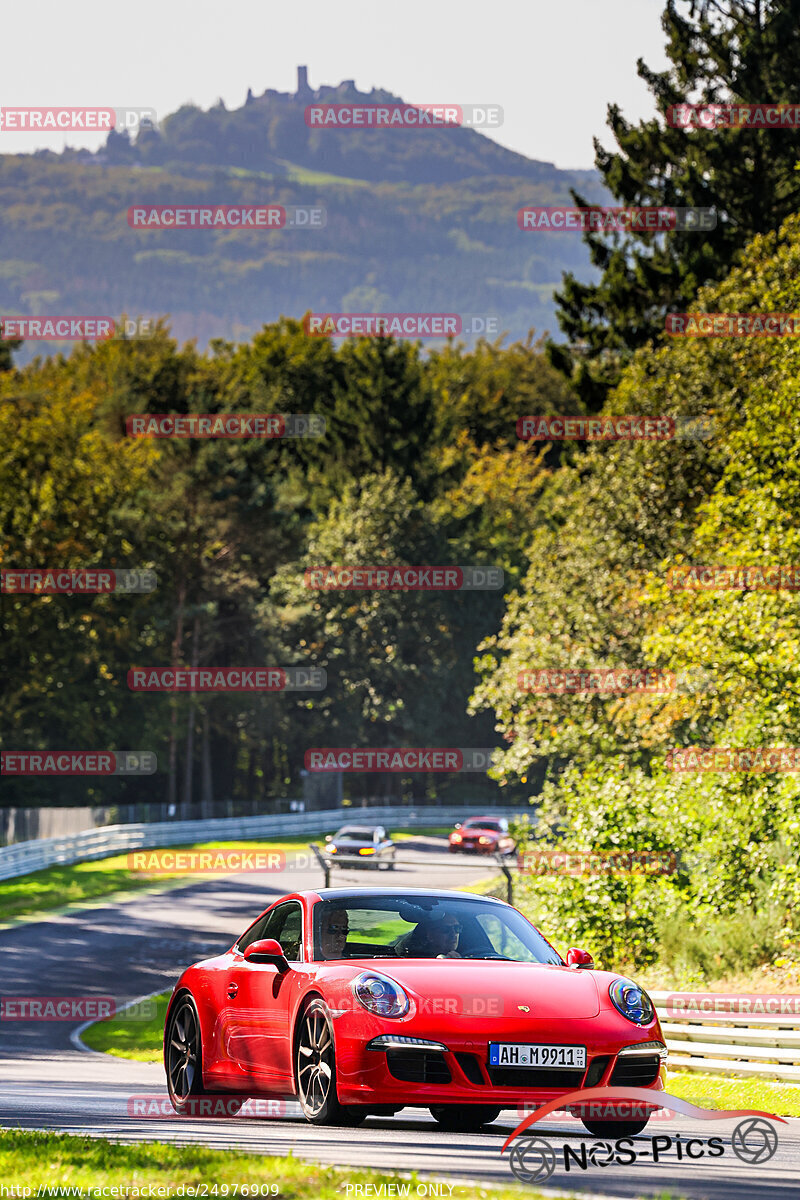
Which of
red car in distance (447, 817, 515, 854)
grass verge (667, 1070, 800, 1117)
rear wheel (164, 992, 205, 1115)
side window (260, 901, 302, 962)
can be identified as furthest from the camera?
red car in distance (447, 817, 515, 854)

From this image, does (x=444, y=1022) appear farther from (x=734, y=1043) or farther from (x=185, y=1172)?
(x=734, y=1043)

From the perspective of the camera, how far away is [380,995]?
7750 millimetres

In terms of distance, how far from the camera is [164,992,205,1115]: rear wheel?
946cm

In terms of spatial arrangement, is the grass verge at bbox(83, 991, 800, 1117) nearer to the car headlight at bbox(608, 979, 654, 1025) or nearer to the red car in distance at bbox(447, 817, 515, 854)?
the car headlight at bbox(608, 979, 654, 1025)

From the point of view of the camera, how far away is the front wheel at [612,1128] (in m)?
7.75

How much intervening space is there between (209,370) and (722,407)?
182 feet

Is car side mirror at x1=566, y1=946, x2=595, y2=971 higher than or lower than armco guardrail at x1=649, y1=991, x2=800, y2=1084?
higher

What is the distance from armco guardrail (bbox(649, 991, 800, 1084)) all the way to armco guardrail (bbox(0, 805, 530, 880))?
27938 mm

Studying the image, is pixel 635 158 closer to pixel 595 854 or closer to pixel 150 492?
pixel 595 854

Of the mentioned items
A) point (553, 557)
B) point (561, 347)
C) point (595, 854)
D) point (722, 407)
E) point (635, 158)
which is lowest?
point (595, 854)

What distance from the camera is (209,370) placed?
8194 centimetres

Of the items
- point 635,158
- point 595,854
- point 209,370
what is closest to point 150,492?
point 209,370

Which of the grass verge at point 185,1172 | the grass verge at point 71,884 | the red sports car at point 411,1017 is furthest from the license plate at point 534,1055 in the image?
the grass verge at point 71,884

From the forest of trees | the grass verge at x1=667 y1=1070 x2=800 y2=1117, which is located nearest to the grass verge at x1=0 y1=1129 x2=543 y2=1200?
the grass verge at x1=667 y1=1070 x2=800 y2=1117
